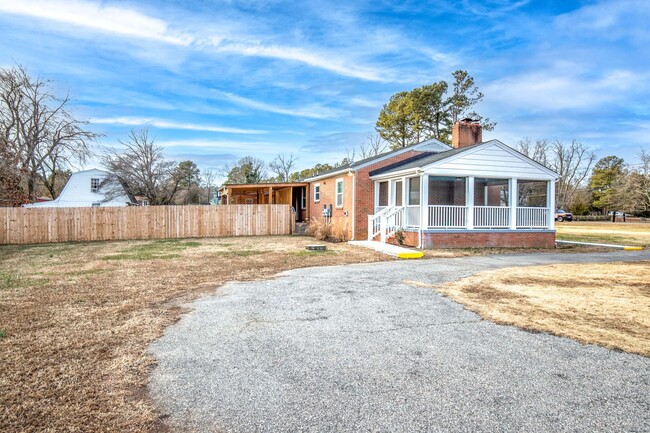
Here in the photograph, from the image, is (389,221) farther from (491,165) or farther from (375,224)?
(491,165)

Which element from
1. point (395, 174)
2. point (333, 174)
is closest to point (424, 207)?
point (395, 174)

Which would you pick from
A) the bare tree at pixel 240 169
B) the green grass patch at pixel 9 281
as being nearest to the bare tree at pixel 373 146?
the bare tree at pixel 240 169

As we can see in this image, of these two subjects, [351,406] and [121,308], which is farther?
[121,308]

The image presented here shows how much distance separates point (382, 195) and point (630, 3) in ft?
35.1

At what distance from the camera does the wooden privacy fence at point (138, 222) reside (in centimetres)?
1706

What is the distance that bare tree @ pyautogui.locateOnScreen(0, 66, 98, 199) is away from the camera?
85.5ft

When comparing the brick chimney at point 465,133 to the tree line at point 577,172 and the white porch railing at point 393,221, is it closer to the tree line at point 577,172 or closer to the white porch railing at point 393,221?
the white porch railing at point 393,221

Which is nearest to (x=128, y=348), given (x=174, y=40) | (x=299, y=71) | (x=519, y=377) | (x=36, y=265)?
(x=519, y=377)

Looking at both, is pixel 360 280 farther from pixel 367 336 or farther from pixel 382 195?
pixel 382 195

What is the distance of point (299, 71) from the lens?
20.9m

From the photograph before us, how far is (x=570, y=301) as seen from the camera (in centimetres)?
577

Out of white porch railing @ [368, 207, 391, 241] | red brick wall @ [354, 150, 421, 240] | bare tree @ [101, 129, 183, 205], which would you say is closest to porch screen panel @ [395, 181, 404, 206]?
red brick wall @ [354, 150, 421, 240]

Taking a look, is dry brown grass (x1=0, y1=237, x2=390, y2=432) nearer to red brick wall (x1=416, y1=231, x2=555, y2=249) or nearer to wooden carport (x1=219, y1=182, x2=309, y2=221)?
red brick wall (x1=416, y1=231, x2=555, y2=249)

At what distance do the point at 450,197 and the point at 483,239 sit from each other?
9.92 ft
